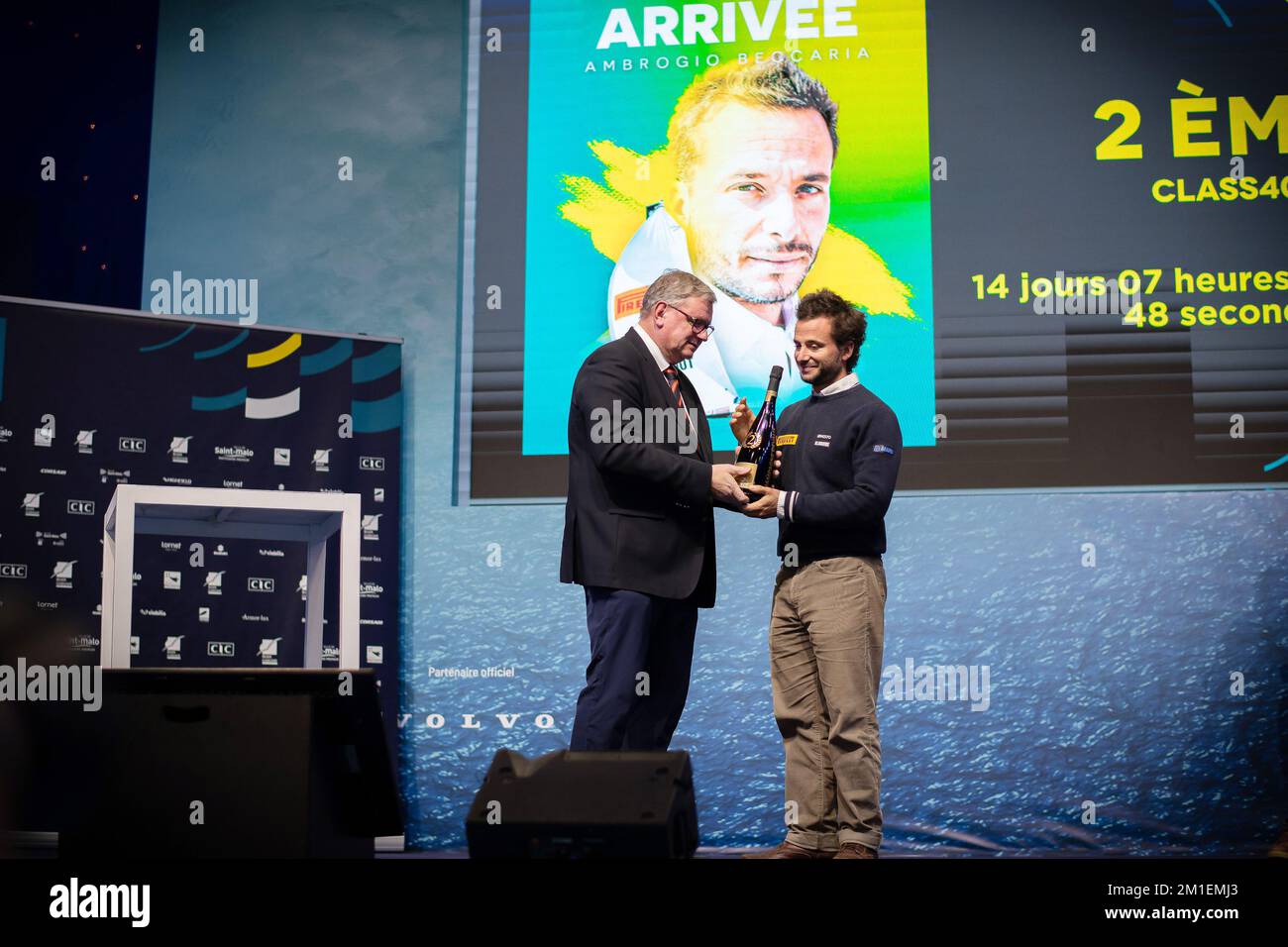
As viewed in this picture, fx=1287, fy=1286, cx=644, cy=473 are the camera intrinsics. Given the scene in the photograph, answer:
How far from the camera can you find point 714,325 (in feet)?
17.5

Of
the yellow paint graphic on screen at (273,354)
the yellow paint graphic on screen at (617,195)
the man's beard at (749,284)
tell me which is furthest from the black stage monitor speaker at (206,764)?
the man's beard at (749,284)

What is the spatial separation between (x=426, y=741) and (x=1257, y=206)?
3.97 metres

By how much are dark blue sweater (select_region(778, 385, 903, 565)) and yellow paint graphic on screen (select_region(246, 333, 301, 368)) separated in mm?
2374

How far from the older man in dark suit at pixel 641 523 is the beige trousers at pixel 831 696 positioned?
0.27m

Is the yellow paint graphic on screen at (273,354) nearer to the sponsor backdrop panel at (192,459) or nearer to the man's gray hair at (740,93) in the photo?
the sponsor backdrop panel at (192,459)

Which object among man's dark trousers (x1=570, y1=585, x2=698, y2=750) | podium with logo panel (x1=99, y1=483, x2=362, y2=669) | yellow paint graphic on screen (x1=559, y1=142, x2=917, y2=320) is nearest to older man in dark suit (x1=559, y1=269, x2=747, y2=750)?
man's dark trousers (x1=570, y1=585, x2=698, y2=750)

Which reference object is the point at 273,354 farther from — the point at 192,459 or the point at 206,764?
the point at 206,764

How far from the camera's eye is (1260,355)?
5.07m

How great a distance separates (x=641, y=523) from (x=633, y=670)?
0.39m

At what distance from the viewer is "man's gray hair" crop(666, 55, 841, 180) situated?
17.6ft

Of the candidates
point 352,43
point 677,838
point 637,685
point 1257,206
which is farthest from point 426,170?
point 677,838

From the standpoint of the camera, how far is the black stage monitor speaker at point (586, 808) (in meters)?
2.23
